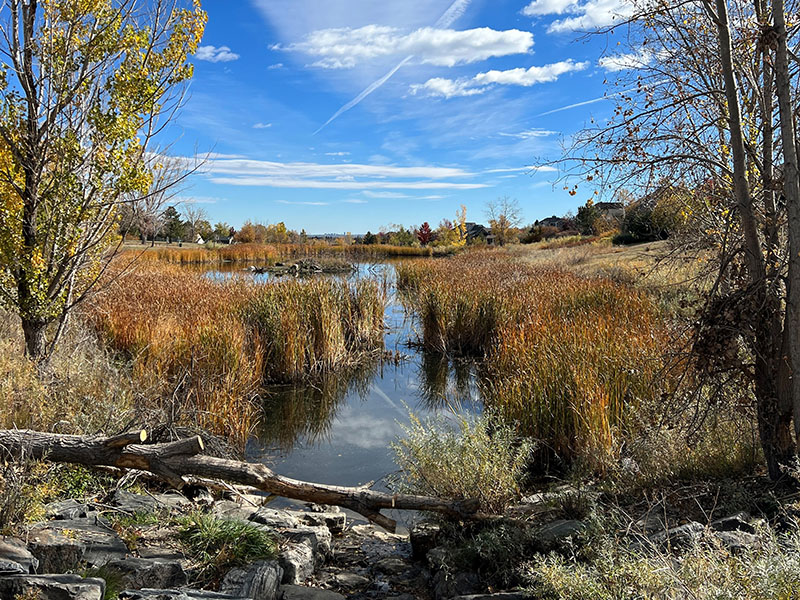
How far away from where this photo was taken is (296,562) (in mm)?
3664

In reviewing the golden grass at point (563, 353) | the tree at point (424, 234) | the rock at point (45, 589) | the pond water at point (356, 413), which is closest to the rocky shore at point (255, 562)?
the rock at point (45, 589)

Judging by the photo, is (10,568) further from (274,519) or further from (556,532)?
(556,532)

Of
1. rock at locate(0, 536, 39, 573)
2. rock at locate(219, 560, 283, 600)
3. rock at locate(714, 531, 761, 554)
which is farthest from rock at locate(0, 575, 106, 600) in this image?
rock at locate(714, 531, 761, 554)

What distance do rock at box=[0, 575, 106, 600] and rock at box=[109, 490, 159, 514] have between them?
132 cm

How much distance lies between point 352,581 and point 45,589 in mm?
1896

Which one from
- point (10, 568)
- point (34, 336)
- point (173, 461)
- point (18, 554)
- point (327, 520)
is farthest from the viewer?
point (34, 336)

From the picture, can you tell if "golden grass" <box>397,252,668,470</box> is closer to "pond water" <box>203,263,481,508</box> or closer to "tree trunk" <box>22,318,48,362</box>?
"pond water" <box>203,263,481,508</box>

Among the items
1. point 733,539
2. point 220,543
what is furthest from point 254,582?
point 733,539

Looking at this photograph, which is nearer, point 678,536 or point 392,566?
point 678,536

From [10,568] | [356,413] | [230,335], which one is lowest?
[356,413]

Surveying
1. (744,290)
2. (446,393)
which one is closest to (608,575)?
(744,290)

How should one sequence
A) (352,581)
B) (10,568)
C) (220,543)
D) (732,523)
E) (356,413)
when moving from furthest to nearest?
(356,413), (352,581), (220,543), (732,523), (10,568)

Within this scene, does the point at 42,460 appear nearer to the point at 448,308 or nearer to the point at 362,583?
the point at 362,583

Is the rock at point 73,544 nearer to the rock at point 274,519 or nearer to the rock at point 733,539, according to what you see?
the rock at point 274,519
